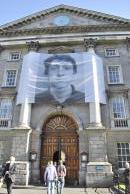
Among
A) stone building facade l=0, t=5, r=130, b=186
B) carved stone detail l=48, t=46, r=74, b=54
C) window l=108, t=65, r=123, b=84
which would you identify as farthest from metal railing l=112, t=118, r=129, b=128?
carved stone detail l=48, t=46, r=74, b=54

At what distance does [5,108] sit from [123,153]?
11289mm

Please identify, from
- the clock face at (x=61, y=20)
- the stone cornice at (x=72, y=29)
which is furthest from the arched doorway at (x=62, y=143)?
the clock face at (x=61, y=20)

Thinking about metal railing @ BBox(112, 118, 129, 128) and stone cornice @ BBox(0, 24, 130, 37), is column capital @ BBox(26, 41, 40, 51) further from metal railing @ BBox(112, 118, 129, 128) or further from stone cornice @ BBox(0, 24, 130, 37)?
metal railing @ BBox(112, 118, 129, 128)

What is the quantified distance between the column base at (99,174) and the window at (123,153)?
6.00 feet

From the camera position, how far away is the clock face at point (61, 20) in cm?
2580

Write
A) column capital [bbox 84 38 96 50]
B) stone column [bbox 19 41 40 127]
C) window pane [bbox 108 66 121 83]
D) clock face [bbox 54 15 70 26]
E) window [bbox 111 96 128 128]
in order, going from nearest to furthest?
stone column [bbox 19 41 40 127], window [bbox 111 96 128 128], window pane [bbox 108 66 121 83], column capital [bbox 84 38 96 50], clock face [bbox 54 15 70 26]

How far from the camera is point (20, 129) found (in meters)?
19.1

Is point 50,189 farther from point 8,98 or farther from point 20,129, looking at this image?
point 8,98

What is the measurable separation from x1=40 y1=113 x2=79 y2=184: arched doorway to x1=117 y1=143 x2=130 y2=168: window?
3464mm

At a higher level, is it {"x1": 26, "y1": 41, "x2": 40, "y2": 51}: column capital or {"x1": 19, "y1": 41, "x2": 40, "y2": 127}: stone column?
{"x1": 26, "y1": 41, "x2": 40, "y2": 51}: column capital

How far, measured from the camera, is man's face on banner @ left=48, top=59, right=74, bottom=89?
2097 centimetres

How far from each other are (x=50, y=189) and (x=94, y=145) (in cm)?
745

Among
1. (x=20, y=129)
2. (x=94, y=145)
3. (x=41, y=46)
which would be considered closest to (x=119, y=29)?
(x=41, y=46)

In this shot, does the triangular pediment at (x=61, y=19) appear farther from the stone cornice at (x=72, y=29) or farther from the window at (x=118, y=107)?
the window at (x=118, y=107)
